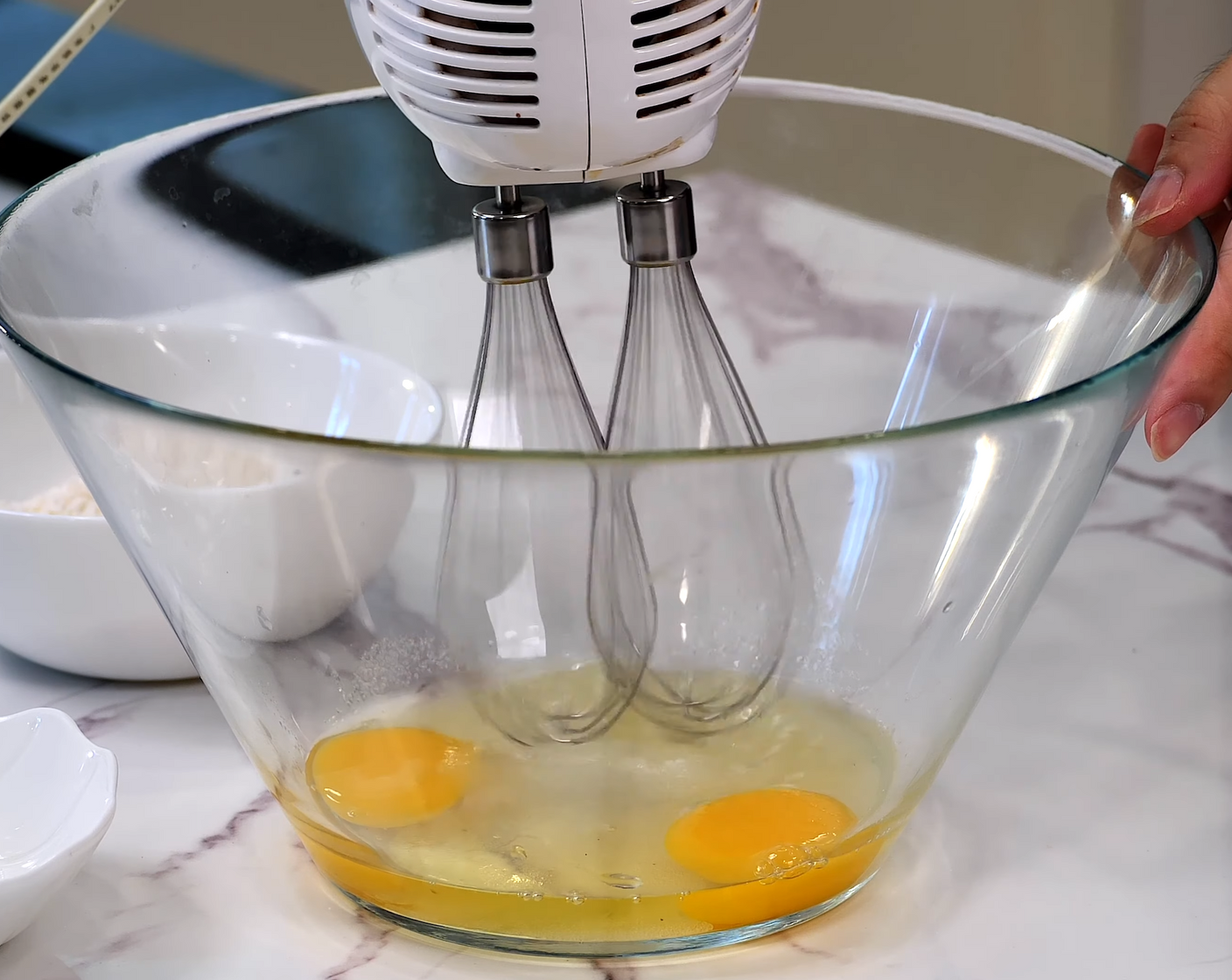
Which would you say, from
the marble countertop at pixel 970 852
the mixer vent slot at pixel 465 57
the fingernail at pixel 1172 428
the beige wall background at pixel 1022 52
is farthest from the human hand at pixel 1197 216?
the beige wall background at pixel 1022 52

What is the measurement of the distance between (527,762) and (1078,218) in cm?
32

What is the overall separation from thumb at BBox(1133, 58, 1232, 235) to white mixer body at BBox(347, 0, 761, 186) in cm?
18

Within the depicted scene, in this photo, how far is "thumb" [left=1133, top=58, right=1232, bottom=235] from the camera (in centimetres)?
55

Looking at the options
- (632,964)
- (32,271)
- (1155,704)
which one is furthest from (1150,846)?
(32,271)

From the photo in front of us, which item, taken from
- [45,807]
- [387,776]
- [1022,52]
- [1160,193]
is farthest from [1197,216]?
[1022,52]

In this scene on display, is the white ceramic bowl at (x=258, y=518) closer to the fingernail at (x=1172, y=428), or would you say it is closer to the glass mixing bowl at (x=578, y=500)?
the glass mixing bowl at (x=578, y=500)

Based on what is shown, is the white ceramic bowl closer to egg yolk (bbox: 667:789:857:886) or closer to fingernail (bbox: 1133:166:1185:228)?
egg yolk (bbox: 667:789:857:886)

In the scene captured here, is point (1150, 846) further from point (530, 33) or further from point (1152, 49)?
point (1152, 49)

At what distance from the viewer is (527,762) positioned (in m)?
0.50

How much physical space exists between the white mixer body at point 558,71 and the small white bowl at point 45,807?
25 centimetres

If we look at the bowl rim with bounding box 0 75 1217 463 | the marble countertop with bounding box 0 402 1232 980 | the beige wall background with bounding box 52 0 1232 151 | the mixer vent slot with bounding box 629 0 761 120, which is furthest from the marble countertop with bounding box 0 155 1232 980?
the beige wall background with bounding box 52 0 1232 151

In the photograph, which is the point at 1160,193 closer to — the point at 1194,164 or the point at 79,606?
the point at 1194,164

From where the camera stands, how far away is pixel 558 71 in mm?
432

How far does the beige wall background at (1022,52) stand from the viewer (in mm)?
1286
